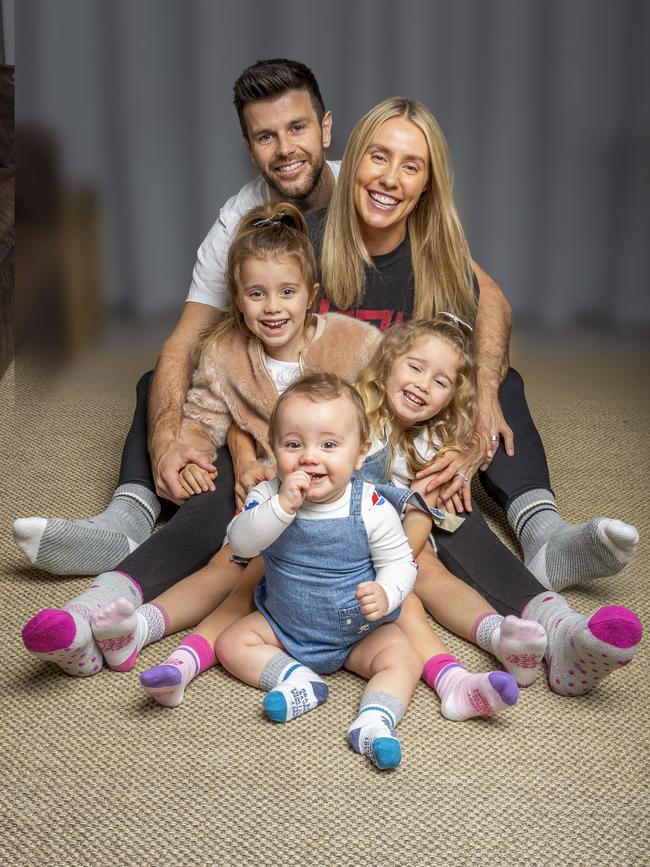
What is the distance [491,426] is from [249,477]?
1.32 feet

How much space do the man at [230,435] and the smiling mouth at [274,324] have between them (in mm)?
194

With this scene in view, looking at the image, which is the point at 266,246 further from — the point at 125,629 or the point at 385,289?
the point at 125,629

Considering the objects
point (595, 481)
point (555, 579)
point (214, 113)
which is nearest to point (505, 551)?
point (555, 579)

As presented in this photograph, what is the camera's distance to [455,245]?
1.71 m

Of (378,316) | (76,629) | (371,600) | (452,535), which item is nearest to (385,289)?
(378,316)

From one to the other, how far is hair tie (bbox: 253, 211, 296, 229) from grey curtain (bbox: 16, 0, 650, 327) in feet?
4.56

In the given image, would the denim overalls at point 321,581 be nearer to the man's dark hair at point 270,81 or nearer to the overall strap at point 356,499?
the overall strap at point 356,499

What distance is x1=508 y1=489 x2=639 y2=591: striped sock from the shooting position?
4.75ft

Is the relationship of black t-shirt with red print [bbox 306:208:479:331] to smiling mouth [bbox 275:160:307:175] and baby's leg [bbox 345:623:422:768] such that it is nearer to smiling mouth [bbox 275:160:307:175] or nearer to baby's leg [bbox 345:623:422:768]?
smiling mouth [bbox 275:160:307:175]

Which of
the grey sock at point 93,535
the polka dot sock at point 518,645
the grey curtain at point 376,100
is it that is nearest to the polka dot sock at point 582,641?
the polka dot sock at point 518,645

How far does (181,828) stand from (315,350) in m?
0.75

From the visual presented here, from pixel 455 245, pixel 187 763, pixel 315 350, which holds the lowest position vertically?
pixel 187 763

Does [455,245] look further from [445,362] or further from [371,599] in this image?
[371,599]

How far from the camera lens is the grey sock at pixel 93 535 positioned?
59.4 inches
